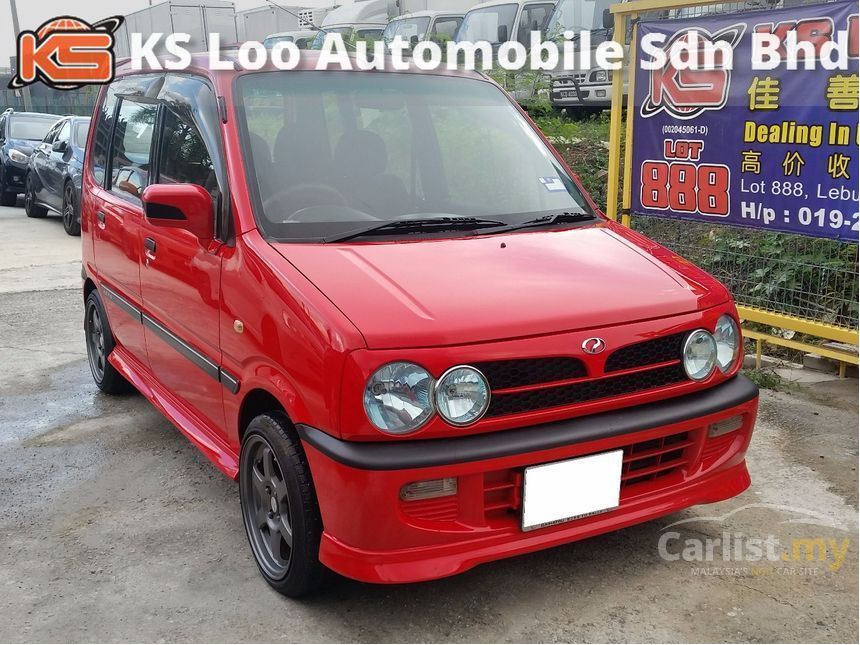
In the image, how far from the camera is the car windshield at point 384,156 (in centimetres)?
328

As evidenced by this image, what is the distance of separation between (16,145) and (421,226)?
1472 centimetres

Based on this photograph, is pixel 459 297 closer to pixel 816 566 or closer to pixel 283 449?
pixel 283 449

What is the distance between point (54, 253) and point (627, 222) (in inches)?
290

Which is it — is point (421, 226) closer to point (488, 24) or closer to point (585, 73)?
point (585, 73)

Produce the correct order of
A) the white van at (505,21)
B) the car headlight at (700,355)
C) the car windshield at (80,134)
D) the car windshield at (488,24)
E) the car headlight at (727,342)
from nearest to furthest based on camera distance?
the car headlight at (700,355) → the car headlight at (727,342) → the car windshield at (80,134) → the white van at (505,21) → the car windshield at (488,24)

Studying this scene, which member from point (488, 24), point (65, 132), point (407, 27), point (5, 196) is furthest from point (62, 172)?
point (407, 27)

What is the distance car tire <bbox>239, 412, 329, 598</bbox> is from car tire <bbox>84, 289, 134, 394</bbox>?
2172 mm

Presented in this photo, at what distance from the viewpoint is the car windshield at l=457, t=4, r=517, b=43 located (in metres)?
16.0

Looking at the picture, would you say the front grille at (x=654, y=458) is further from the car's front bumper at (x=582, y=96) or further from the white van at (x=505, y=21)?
the white van at (x=505, y=21)

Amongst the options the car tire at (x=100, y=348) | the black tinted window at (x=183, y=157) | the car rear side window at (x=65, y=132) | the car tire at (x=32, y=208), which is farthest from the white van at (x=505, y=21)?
the black tinted window at (x=183, y=157)

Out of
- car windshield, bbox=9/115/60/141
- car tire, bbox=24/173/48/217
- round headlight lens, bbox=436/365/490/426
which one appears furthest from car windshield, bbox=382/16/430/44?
round headlight lens, bbox=436/365/490/426

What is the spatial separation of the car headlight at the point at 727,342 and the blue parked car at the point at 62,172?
1023 cm

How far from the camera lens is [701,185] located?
5.21 metres

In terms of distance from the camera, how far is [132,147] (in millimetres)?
4406
